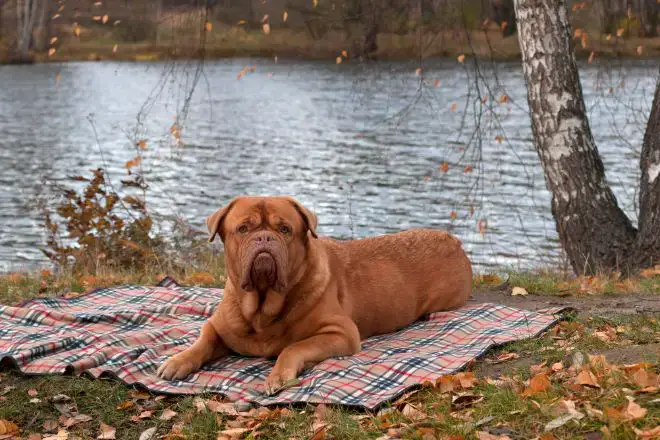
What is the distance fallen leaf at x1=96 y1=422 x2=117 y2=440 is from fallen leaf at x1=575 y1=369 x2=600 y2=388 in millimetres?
2468

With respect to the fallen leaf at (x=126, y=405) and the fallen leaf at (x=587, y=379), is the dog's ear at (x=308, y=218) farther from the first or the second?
the fallen leaf at (x=587, y=379)

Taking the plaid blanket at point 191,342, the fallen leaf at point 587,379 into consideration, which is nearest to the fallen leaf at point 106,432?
the plaid blanket at point 191,342

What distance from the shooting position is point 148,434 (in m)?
5.00

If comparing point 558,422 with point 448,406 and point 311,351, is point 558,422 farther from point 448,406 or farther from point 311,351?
point 311,351

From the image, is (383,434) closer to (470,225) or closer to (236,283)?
(236,283)

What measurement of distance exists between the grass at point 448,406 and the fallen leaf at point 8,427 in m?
0.07

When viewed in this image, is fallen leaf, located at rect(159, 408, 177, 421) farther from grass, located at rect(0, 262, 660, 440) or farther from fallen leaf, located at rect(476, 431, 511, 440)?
fallen leaf, located at rect(476, 431, 511, 440)

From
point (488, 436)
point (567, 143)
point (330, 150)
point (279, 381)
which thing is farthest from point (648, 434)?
point (330, 150)

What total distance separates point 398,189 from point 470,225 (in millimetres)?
3413

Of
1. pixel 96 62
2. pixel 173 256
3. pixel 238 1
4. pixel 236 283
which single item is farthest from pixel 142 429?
pixel 96 62

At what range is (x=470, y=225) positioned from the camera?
1536cm

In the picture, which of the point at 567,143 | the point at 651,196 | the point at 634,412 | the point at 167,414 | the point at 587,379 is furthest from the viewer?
the point at 567,143

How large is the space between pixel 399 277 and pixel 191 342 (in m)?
1.56

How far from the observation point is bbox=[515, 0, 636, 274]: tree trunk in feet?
30.8
